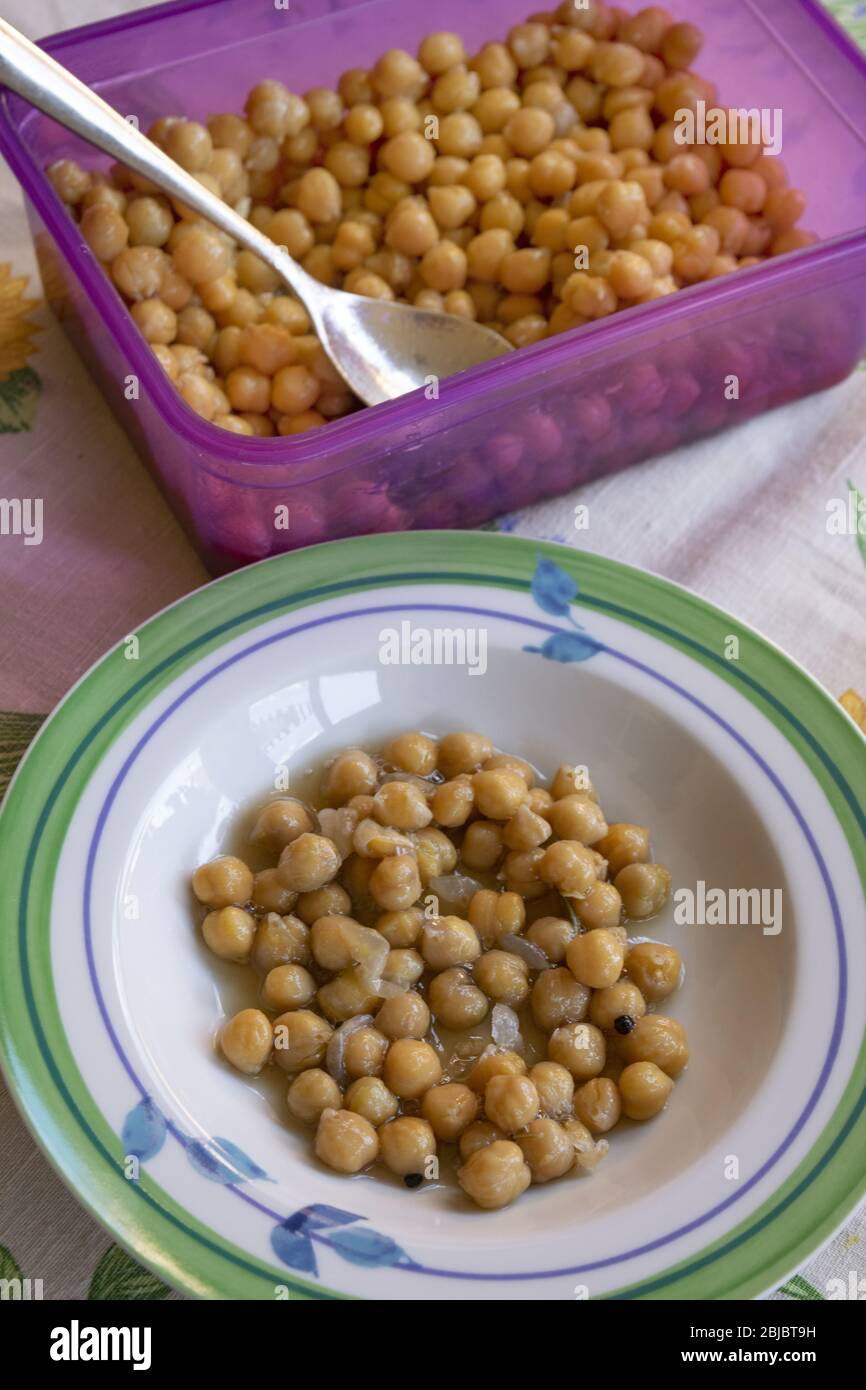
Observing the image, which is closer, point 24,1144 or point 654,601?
point 24,1144

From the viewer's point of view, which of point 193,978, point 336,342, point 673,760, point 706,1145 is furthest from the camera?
point 336,342

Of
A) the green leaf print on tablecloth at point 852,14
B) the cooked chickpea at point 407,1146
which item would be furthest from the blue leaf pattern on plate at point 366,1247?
the green leaf print on tablecloth at point 852,14

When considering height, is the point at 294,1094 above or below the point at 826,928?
below

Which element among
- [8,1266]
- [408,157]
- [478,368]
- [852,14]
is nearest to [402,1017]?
[8,1266]

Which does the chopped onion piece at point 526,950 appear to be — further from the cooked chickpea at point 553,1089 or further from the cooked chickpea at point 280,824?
the cooked chickpea at point 280,824

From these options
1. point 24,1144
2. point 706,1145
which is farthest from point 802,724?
point 24,1144

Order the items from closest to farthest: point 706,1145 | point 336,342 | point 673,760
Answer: point 706,1145 < point 673,760 < point 336,342

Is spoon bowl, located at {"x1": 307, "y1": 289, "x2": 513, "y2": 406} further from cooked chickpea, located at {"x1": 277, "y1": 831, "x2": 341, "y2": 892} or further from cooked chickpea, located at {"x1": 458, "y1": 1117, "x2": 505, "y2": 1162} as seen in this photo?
cooked chickpea, located at {"x1": 458, "y1": 1117, "x2": 505, "y2": 1162}

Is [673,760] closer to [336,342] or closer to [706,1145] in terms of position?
[706,1145]
